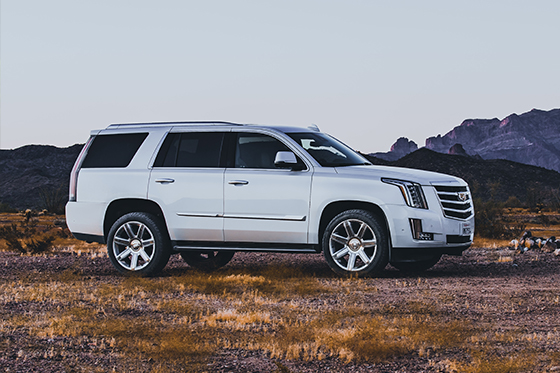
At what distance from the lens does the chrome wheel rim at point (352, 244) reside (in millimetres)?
9758

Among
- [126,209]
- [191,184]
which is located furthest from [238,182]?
[126,209]

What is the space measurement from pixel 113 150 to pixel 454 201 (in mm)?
5163

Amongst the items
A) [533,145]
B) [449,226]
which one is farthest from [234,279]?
[533,145]

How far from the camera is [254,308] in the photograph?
788 centimetres

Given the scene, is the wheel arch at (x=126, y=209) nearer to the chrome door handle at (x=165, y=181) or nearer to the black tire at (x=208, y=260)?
the chrome door handle at (x=165, y=181)

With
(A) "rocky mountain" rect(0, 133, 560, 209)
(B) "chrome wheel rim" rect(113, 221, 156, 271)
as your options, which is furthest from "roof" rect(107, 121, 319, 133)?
(A) "rocky mountain" rect(0, 133, 560, 209)

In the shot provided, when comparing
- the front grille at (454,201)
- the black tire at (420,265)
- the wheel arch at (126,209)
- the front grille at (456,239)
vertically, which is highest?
the front grille at (454,201)

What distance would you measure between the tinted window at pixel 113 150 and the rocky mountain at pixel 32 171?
72.8 m

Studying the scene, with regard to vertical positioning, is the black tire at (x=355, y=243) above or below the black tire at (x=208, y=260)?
above

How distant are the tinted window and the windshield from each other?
2438 mm

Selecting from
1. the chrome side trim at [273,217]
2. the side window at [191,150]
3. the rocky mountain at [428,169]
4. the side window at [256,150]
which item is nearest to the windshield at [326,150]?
the side window at [256,150]

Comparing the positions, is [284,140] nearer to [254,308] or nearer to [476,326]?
[254,308]

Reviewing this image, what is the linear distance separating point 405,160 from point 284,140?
3176 inches

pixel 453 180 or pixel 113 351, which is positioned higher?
pixel 453 180
